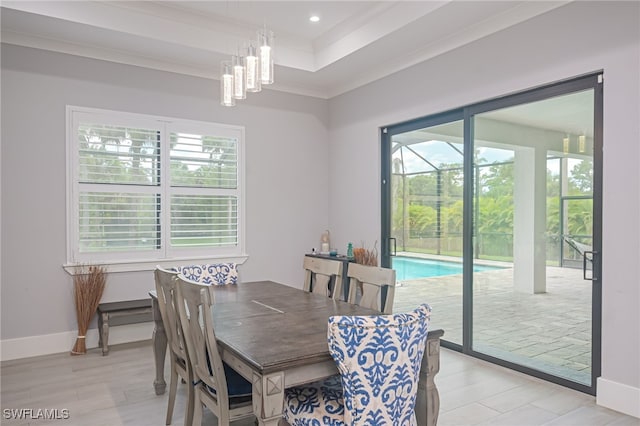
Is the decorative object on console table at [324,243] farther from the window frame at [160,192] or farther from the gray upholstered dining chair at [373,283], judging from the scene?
the gray upholstered dining chair at [373,283]

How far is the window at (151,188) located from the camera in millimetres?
4398

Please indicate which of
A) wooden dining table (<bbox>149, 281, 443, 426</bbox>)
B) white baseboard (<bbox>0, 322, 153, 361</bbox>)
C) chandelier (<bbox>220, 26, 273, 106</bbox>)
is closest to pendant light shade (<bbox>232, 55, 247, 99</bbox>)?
chandelier (<bbox>220, 26, 273, 106</bbox>)

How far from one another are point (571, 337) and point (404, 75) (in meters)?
3.02

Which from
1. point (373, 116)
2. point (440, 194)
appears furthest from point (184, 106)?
point (440, 194)

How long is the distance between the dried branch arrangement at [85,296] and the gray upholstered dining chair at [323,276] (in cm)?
221

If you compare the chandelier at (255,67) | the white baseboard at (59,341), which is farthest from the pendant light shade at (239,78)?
the white baseboard at (59,341)

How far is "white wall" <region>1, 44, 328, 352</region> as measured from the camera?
405 centimetres

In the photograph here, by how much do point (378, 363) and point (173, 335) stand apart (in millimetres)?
1443

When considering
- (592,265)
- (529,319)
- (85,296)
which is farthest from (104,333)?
(592,265)

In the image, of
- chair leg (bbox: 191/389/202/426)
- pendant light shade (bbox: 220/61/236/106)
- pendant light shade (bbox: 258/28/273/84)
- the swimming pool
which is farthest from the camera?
the swimming pool

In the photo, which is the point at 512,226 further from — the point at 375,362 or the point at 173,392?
the point at 173,392

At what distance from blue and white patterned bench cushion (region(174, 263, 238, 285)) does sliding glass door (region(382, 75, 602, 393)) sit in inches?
84.1

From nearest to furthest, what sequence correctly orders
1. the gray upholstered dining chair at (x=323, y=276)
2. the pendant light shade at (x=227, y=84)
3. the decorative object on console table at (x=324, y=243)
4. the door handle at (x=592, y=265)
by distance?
the pendant light shade at (x=227, y=84) → the door handle at (x=592, y=265) → the gray upholstered dining chair at (x=323, y=276) → the decorative object on console table at (x=324, y=243)

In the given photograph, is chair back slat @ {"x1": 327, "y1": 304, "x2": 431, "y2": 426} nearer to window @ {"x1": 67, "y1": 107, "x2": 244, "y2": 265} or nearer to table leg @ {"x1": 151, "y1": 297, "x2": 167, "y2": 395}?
table leg @ {"x1": 151, "y1": 297, "x2": 167, "y2": 395}
